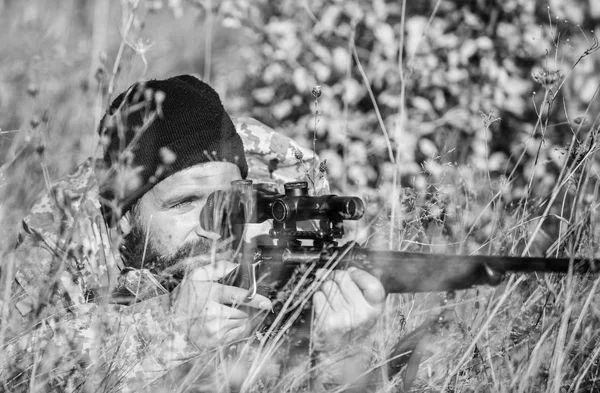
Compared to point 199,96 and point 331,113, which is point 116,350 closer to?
point 199,96

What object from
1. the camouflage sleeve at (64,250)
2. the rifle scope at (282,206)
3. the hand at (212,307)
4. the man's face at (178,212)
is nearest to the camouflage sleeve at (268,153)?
the man's face at (178,212)

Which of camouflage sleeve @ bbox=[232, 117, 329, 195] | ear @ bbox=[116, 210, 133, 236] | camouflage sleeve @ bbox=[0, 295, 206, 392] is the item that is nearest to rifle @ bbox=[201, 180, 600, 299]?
camouflage sleeve @ bbox=[0, 295, 206, 392]

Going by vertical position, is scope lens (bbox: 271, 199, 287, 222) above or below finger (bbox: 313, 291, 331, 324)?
above

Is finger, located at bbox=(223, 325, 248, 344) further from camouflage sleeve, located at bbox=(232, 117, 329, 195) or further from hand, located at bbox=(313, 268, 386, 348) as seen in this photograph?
camouflage sleeve, located at bbox=(232, 117, 329, 195)

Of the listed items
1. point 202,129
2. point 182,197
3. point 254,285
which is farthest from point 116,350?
point 202,129

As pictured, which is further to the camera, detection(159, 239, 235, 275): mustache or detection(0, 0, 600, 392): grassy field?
detection(0, 0, 600, 392): grassy field

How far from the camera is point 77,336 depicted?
2234mm

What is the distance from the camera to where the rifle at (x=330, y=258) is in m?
1.84

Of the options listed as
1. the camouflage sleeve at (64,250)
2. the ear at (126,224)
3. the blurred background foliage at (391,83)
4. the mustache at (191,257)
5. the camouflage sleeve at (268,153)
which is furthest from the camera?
the blurred background foliage at (391,83)

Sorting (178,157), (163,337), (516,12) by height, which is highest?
(516,12)

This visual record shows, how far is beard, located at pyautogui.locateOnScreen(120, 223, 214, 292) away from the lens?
98.1 inches

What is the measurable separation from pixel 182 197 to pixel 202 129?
39 centimetres

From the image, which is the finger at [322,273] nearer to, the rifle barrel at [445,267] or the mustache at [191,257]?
the rifle barrel at [445,267]

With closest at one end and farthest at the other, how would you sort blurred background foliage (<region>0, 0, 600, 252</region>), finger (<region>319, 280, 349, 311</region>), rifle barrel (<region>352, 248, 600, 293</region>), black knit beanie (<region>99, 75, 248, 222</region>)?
rifle barrel (<region>352, 248, 600, 293</region>) → finger (<region>319, 280, 349, 311</region>) → black knit beanie (<region>99, 75, 248, 222</region>) → blurred background foliage (<region>0, 0, 600, 252</region>)
